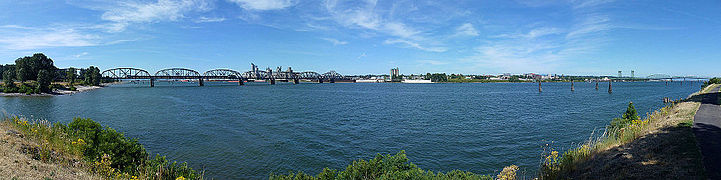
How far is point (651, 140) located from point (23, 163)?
24.3 meters

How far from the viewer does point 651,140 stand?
46.3 feet

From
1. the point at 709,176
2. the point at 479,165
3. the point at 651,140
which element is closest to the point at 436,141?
the point at 479,165

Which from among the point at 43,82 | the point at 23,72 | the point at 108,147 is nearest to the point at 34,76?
the point at 23,72

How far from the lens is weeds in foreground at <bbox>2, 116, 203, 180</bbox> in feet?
41.2

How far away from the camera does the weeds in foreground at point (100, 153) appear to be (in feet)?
41.2

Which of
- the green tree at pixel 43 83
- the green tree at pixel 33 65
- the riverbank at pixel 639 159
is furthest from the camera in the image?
the green tree at pixel 33 65

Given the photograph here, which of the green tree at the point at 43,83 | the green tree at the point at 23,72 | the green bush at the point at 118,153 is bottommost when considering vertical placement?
the green bush at the point at 118,153

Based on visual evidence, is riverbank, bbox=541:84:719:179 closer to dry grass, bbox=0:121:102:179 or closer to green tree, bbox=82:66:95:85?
dry grass, bbox=0:121:102:179

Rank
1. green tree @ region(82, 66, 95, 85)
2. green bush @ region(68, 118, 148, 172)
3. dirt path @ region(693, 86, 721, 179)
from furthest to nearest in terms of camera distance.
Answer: green tree @ region(82, 66, 95, 85) → green bush @ region(68, 118, 148, 172) → dirt path @ region(693, 86, 721, 179)

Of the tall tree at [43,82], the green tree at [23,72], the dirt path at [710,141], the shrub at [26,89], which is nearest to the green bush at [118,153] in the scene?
the dirt path at [710,141]

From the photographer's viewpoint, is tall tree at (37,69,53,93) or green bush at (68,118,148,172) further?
tall tree at (37,69,53,93)

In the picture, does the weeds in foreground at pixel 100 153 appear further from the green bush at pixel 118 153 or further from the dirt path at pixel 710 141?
the dirt path at pixel 710 141

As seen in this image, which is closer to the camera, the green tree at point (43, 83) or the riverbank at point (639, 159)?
the riverbank at point (639, 159)

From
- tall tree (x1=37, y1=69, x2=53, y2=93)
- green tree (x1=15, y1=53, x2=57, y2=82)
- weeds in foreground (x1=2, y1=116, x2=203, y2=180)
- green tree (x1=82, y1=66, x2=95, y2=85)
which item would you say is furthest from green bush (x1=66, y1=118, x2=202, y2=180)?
green tree (x1=82, y1=66, x2=95, y2=85)
